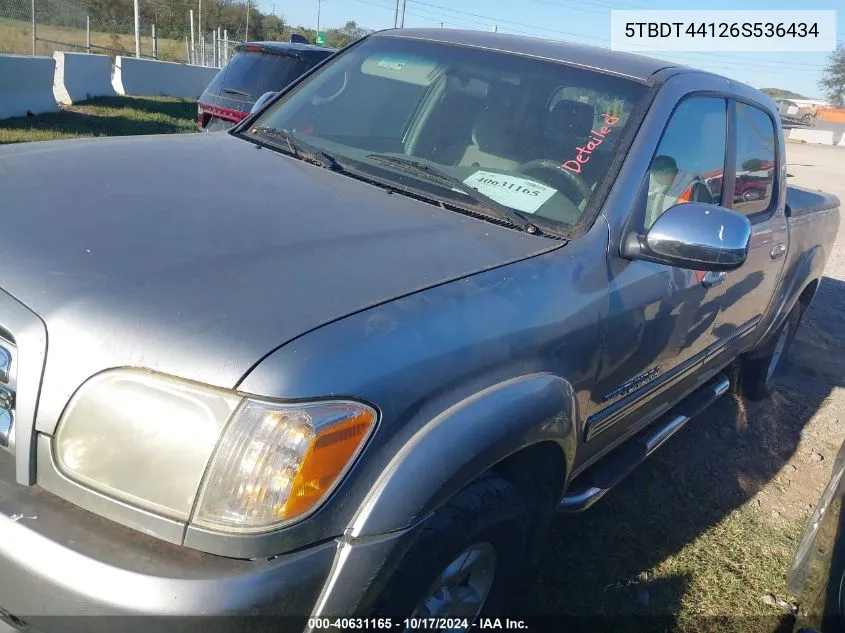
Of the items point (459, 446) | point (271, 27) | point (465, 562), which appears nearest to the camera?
point (459, 446)

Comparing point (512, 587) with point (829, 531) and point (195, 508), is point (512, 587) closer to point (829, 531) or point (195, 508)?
point (829, 531)

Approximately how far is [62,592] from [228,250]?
825mm

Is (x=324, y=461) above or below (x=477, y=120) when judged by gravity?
below

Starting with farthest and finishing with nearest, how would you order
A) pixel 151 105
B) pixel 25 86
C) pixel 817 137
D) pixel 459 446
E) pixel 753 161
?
pixel 817 137 < pixel 151 105 < pixel 25 86 < pixel 753 161 < pixel 459 446

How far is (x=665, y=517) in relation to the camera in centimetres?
348

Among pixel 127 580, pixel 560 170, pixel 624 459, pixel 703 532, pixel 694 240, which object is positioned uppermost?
pixel 560 170

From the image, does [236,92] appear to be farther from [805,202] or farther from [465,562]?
[465,562]

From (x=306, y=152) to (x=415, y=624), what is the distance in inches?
68.4

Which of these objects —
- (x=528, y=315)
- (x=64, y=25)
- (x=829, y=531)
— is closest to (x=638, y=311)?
(x=528, y=315)

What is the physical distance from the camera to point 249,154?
280 centimetres

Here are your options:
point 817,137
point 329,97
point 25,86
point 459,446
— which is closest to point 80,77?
point 25,86

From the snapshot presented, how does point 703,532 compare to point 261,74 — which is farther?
point 261,74

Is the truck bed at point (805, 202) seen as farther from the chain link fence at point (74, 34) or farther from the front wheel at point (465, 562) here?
the chain link fence at point (74, 34)

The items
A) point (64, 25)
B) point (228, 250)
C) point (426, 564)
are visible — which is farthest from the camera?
point (64, 25)
